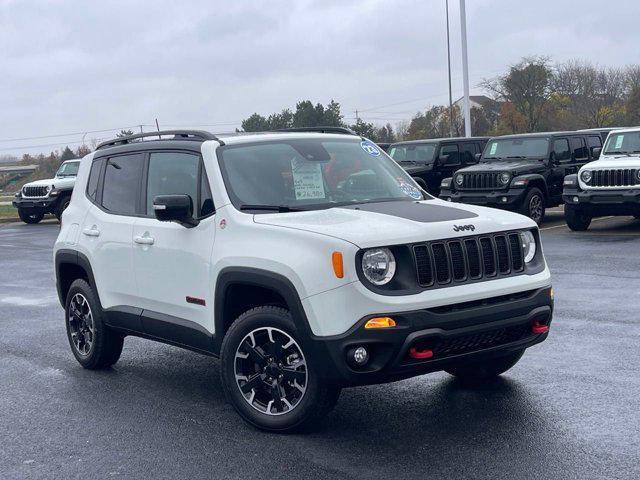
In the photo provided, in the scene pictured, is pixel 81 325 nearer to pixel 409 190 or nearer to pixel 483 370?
pixel 409 190

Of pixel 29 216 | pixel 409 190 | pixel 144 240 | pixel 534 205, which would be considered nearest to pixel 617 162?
pixel 534 205

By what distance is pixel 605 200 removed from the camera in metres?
17.2

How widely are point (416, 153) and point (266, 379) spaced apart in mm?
18217

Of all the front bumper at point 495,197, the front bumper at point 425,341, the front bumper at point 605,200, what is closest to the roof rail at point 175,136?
the front bumper at point 425,341

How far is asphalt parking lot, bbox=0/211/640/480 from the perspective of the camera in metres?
5.08

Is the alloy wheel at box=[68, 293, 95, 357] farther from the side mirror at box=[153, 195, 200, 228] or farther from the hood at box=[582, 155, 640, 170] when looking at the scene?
the hood at box=[582, 155, 640, 170]

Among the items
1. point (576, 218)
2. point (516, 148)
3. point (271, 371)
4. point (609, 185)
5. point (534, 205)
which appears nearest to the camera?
point (271, 371)

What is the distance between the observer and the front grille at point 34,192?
28472 millimetres

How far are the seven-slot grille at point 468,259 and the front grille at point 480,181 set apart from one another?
13.5 metres

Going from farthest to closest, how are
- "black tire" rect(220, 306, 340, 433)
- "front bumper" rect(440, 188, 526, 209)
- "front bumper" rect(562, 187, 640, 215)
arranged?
"front bumper" rect(440, 188, 526, 209), "front bumper" rect(562, 187, 640, 215), "black tire" rect(220, 306, 340, 433)

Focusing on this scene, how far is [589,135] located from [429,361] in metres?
16.8

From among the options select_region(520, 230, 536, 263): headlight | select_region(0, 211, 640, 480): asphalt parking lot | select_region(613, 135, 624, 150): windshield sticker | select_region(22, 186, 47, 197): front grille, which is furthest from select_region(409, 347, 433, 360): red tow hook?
select_region(22, 186, 47, 197): front grille

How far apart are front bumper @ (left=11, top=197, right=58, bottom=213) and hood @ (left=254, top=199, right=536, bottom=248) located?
23575 mm

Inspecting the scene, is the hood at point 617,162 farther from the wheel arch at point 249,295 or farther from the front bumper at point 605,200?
the wheel arch at point 249,295
